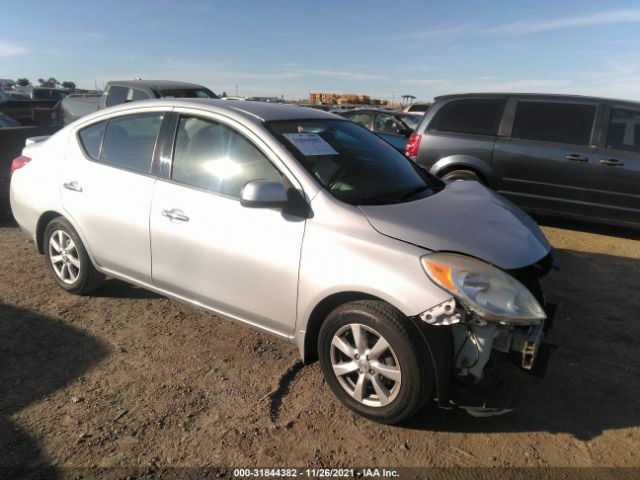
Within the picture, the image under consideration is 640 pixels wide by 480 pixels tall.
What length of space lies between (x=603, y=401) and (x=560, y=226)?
461 cm

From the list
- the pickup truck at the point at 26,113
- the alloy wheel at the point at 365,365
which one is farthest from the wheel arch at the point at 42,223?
the pickup truck at the point at 26,113

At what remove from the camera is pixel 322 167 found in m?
3.01

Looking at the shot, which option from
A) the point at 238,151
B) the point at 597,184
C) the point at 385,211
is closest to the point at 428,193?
the point at 385,211

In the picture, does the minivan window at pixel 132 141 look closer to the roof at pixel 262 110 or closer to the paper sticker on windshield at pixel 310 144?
the roof at pixel 262 110

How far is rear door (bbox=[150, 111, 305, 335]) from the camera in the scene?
2.82 metres

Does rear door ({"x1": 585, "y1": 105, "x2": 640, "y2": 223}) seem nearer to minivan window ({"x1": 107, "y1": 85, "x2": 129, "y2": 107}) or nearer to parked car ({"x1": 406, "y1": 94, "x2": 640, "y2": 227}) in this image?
parked car ({"x1": 406, "y1": 94, "x2": 640, "y2": 227})

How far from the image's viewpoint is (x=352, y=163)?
3273mm

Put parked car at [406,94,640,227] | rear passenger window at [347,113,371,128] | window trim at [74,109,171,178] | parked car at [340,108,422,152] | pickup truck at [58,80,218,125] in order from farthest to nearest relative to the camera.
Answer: rear passenger window at [347,113,371,128]
parked car at [340,108,422,152]
pickup truck at [58,80,218,125]
parked car at [406,94,640,227]
window trim at [74,109,171,178]

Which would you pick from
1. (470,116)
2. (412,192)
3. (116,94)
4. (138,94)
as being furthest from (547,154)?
(116,94)

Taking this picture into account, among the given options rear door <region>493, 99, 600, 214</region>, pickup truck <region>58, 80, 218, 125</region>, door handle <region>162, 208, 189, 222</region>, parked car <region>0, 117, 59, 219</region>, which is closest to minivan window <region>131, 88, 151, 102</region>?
pickup truck <region>58, 80, 218, 125</region>

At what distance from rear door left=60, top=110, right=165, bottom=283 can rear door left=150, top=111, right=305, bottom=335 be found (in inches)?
6.2

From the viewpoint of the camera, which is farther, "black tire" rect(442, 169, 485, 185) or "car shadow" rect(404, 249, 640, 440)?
"black tire" rect(442, 169, 485, 185)

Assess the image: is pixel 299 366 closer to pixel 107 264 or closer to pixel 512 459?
pixel 512 459

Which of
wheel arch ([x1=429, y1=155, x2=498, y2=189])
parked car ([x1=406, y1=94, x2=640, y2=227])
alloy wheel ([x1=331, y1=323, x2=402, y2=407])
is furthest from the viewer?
wheel arch ([x1=429, y1=155, x2=498, y2=189])
